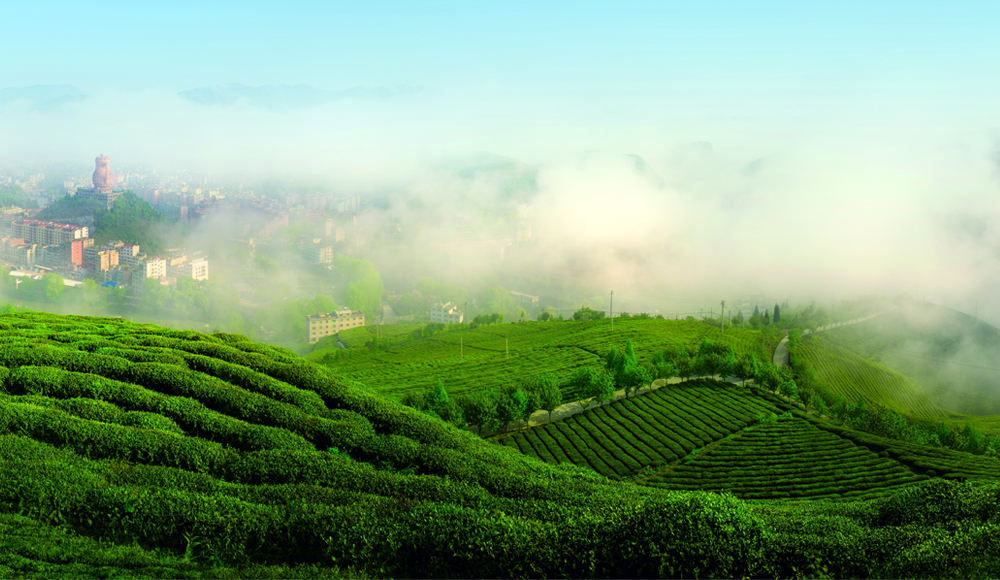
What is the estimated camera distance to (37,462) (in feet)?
38.3

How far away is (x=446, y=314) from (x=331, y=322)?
21835 mm

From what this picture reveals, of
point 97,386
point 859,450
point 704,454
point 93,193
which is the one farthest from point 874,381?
point 93,193

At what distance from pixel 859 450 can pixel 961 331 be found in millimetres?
97567

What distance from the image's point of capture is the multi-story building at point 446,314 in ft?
330

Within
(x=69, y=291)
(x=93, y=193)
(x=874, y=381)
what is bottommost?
(x=874, y=381)

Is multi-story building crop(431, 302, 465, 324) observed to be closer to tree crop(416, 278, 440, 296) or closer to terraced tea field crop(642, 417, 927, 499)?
tree crop(416, 278, 440, 296)

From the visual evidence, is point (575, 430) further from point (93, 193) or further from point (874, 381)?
point (93, 193)

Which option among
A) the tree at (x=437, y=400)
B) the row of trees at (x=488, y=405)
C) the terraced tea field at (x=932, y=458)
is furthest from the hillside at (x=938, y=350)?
the tree at (x=437, y=400)

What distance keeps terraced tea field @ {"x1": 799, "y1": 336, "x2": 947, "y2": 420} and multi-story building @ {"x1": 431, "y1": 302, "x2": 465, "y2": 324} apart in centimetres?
5520

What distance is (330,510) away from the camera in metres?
11.3

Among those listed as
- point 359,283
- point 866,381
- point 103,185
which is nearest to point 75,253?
point 103,185

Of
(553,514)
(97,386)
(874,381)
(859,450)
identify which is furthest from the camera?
(874,381)

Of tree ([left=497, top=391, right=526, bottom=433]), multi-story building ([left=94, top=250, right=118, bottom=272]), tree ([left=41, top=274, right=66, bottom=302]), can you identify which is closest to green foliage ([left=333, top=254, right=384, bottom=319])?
multi-story building ([left=94, top=250, right=118, bottom=272])

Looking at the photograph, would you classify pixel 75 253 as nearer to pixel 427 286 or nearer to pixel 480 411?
pixel 427 286
